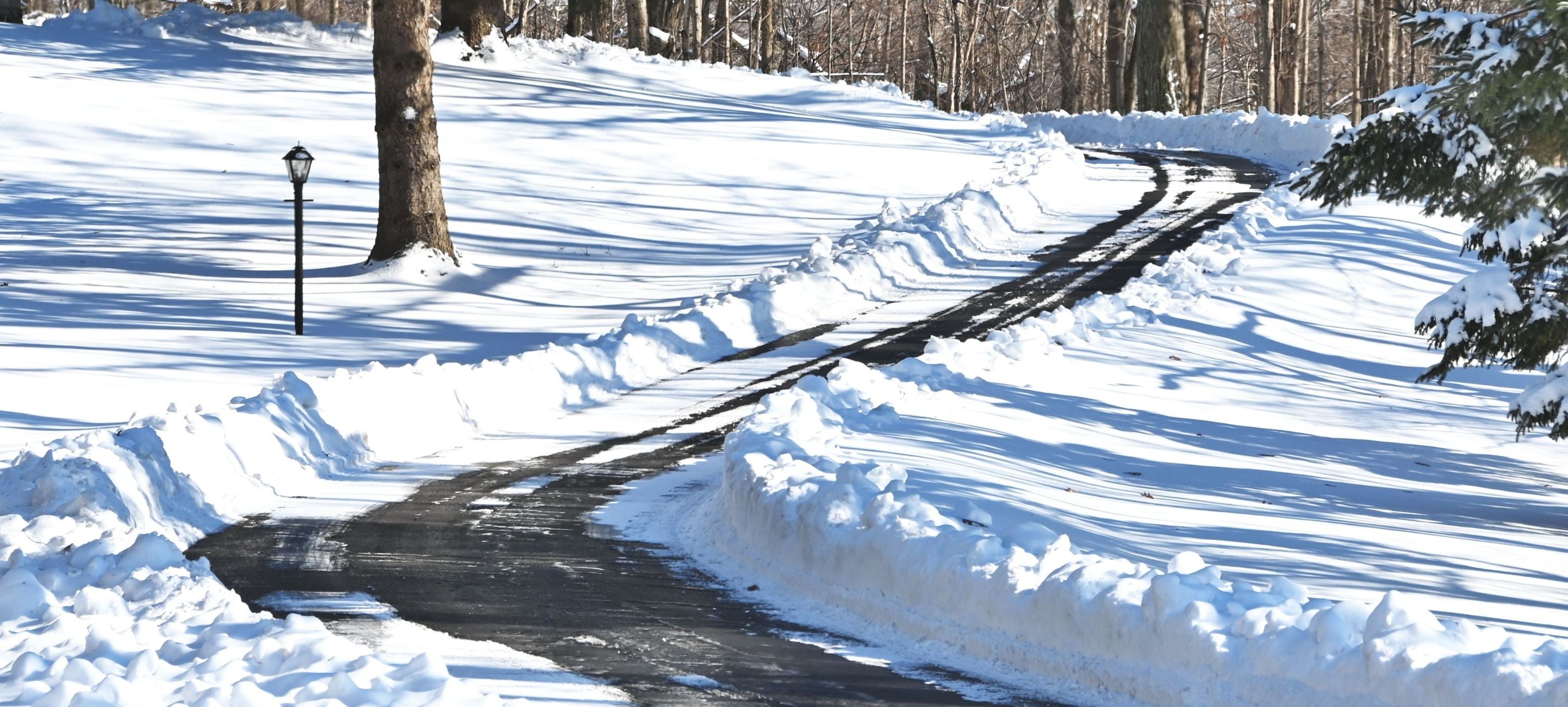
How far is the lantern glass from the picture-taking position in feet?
41.6

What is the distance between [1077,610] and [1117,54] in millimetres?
43590

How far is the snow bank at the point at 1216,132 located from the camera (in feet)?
93.4

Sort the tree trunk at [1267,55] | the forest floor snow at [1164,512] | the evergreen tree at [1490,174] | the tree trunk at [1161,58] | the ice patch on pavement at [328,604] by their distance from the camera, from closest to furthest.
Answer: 1. the forest floor snow at [1164,512]
2. the ice patch on pavement at [328,604]
3. the evergreen tree at [1490,174]
4. the tree trunk at [1161,58]
5. the tree trunk at [1267,55]

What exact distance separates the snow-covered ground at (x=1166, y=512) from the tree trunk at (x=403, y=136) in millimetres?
6518

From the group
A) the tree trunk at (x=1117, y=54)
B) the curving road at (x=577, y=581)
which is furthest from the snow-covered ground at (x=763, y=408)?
the tree trunk at (x=1117, y=54)

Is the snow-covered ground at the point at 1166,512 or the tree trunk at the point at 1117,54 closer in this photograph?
the snow-covered ground at the point at 1166,512

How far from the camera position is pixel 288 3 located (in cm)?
6606

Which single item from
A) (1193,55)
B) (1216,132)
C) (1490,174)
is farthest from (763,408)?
(1193,55)

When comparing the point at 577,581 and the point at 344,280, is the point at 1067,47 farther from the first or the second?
the point at 577,581

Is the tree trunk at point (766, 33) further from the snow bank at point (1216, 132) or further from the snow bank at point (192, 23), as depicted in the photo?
the snow bank at point (192, 23)

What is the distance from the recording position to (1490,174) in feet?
28.0

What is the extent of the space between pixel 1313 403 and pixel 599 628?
7.79 m

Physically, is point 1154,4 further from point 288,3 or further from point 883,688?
point 288,3

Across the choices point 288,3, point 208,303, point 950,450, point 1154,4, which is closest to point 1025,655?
point 950,450
